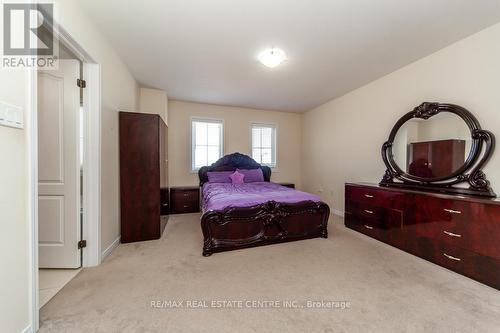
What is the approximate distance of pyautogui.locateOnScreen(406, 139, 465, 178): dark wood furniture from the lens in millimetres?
2389

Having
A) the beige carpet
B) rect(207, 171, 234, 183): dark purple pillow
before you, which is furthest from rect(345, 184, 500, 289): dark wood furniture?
rect(207, 171, 234, 183): dark purple pillow

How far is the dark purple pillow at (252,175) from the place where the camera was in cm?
461

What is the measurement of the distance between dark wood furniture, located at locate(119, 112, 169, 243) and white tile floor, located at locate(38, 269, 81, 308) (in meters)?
0.75

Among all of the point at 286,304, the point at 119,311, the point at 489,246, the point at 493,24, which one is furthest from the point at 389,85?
the point at 119,311

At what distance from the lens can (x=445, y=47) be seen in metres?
2.48

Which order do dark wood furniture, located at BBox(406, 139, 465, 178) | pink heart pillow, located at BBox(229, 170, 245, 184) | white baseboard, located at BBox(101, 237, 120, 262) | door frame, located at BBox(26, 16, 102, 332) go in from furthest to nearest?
pink heart pillow, located at BBox(229, 170, 245, 184), dark wood furniture, located at BBox(406, 139, 465, 178), white baseboard, located at BBox(101, 237, 120, 262), door frame, located at BBox(26, 16, 102, 332)

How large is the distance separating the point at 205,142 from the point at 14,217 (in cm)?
385

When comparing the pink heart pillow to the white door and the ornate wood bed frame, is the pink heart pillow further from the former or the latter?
the white door

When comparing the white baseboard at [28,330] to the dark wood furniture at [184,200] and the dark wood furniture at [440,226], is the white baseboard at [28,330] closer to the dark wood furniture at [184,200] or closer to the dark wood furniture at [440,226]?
the dark wood furniture at [184,200]

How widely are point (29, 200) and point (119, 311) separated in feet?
3.21

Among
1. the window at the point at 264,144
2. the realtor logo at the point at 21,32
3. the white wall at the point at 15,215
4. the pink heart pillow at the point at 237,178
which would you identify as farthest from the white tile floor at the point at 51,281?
the window at the point at 264,144

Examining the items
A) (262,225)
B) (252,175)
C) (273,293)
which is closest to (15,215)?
(273,293)

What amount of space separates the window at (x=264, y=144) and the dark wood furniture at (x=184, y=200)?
5.92 ft

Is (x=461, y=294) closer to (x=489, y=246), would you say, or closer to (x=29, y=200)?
(x=489, y=246)
